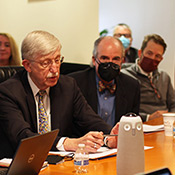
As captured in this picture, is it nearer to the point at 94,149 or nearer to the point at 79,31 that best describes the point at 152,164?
the point at 94,149

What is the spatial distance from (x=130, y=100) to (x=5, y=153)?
1.24 meters

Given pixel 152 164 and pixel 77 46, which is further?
pixel 77 46

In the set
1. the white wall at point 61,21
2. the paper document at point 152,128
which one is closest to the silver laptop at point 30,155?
the paper document at point 152,128

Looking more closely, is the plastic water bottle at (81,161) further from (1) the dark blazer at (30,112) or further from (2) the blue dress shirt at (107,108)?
(2) the blue dress shirt at (107,108)

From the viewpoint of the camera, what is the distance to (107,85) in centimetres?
293

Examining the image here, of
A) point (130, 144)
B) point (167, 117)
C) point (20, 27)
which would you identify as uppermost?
point (20, 27)

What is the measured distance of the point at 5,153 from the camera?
2174 mm

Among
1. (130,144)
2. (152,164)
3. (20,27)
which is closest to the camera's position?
(130,144)

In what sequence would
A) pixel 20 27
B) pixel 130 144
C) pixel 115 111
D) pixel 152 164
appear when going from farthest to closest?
1. pixel 20 27
2. pixel 115 111
3. pixel 152 164
4. pixel 130 144

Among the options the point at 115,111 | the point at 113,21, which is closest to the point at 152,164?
the point at 115,111

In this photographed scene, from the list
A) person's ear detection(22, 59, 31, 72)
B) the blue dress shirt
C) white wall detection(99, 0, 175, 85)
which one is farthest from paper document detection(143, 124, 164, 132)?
white wall detection(99, 0, 175, 85)

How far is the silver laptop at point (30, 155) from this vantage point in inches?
46.2

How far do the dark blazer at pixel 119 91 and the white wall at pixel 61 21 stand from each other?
0.73 metres

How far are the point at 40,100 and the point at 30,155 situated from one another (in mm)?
967
